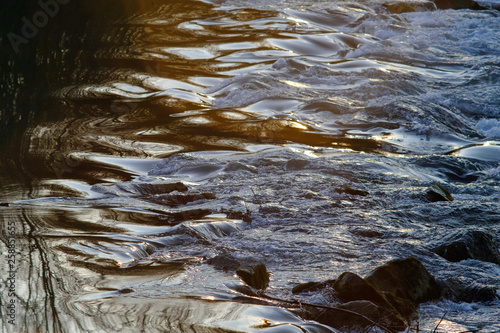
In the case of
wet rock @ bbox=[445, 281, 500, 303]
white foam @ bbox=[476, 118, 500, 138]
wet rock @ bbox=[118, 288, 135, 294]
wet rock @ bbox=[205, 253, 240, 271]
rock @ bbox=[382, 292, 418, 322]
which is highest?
wet rock @ bbox=[118, 288, 135, 294]

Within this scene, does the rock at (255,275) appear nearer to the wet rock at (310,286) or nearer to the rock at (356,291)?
the wet rock at (310,286)

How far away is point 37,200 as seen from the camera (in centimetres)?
402

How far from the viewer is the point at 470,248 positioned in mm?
3512

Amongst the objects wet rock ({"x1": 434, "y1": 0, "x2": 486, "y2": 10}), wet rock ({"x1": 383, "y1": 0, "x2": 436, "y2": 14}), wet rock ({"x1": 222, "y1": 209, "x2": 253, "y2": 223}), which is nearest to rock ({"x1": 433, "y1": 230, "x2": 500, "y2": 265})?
wet rock ({"x1": 222, "y1": 209, "x2": 253, "y2": 223})

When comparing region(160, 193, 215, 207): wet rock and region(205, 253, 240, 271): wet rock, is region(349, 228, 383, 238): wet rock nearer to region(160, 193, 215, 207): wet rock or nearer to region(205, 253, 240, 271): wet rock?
region(205, 253, 240, 271): wet rock

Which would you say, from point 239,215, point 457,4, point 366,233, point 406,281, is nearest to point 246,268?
point 406,281

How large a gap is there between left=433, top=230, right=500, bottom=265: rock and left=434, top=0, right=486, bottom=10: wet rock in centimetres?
1308

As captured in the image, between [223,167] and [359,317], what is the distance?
2599 millimetres

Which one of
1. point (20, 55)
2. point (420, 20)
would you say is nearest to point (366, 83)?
point (20, 55)

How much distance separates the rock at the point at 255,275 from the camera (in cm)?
301

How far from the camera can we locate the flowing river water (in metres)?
2.87

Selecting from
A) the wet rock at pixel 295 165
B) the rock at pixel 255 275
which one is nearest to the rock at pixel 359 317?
the rock at pixel 255 275

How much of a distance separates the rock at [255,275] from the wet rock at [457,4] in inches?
549

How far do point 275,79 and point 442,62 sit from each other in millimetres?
3373
